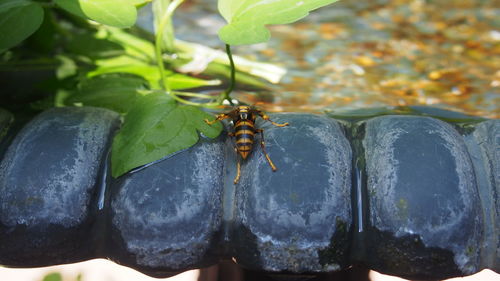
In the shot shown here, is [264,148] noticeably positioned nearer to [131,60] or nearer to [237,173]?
[237,173]

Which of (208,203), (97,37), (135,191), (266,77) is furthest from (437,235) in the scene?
(97,37)

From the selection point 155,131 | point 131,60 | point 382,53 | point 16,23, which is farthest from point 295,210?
point 382,53

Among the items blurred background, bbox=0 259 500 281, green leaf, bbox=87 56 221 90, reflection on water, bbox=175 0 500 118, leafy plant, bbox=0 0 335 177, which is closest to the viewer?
leafy plant, bbox=0 0 335 177

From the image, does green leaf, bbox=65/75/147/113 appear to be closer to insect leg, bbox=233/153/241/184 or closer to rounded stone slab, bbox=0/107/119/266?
rounded stone slab, bbox=0/107/119/266

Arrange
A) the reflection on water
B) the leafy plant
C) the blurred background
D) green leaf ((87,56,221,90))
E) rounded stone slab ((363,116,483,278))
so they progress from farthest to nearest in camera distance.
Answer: the reflection on water < green leaf ((87,56,221,90)) < the blurred background < the leafy plant < rounded stone slab ((363,116,483,278))

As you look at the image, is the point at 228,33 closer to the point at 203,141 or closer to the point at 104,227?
the point at 203,141

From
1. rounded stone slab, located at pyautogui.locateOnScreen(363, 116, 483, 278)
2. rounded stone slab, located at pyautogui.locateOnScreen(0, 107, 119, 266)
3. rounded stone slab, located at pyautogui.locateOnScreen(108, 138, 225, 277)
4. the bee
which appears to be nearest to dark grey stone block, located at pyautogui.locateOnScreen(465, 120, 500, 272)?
rounded stone slab, located at pyautogui.locateOnScreen(363, 116, 483, 278)
